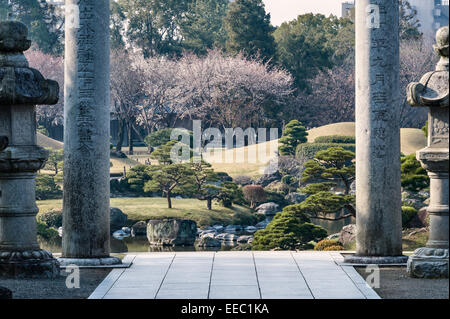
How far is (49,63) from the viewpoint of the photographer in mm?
49000

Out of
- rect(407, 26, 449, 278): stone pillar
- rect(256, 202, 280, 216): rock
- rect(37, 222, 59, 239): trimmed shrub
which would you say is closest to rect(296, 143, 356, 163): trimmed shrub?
rect(256, 202, 280, 216): rock

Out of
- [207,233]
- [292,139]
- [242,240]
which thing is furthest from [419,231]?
[292,139]

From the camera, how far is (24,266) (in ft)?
32.7

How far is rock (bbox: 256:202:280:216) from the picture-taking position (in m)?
32.2

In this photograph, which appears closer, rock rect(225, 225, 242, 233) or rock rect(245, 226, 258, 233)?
rock rect(225, 225, 242, 233)

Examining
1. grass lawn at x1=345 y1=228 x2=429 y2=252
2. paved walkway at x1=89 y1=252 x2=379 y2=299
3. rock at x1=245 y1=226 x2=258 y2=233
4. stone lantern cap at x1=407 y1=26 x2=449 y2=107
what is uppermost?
stone lantern cap at x1=407 y1=26 x2=449 y2=107

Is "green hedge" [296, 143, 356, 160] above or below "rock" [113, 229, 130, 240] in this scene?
above

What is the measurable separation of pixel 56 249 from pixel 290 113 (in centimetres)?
2771

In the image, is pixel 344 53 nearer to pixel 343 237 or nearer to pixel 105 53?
pixel 343 237

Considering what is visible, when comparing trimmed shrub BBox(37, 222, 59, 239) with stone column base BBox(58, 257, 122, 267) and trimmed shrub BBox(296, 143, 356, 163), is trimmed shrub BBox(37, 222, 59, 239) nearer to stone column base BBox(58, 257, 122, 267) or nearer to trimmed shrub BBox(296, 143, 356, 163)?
stone column base BBox(58, 257, 122, 267)

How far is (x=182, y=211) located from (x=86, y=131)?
64.2ft

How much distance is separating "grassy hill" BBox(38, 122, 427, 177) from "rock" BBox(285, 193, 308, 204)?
3.42 m

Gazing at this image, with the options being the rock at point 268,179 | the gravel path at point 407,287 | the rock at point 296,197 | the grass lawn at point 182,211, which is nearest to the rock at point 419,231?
the gravel path at point 407,287

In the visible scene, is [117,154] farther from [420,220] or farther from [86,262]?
[86,262]
